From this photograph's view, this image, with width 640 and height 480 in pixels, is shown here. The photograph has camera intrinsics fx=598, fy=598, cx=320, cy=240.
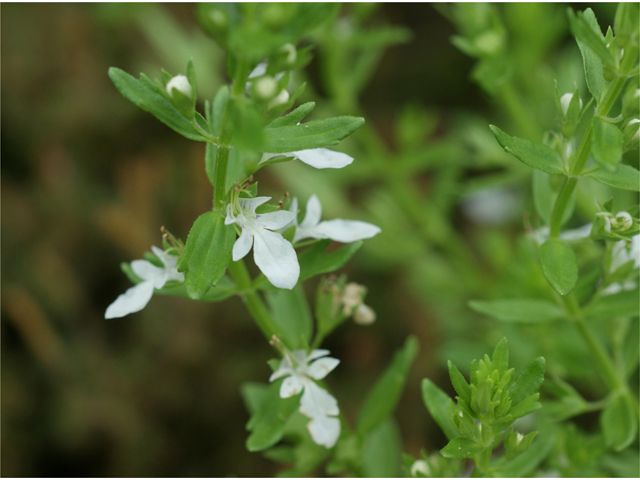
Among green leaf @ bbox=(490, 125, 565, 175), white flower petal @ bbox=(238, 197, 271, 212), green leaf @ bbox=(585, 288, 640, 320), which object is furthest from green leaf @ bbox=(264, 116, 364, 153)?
green leaf @ bbox=(585, 288, 640, 320)

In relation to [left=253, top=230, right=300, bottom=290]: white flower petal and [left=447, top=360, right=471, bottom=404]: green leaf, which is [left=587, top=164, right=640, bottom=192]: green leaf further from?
[left=253, top=230, right=300, bottom=290]: white flower petal

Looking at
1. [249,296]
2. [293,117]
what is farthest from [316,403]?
[293,117]

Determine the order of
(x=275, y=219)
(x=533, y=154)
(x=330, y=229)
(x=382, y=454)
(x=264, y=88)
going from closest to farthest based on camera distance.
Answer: (x=264, y=88) → (x=275, y=219) → (x=533, y=154) → (x=330, y=229) → (x=382, y=454)

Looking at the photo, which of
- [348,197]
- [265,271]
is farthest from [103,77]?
[265,271]

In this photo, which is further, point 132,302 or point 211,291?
point 211,291

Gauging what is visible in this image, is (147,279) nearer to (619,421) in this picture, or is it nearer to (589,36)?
(589,36)

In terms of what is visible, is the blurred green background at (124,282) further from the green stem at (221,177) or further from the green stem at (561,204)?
the green stem at (221,177)

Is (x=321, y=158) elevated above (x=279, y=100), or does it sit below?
below

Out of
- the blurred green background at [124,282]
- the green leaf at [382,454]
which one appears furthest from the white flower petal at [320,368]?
the blurred green background at [124,282]
